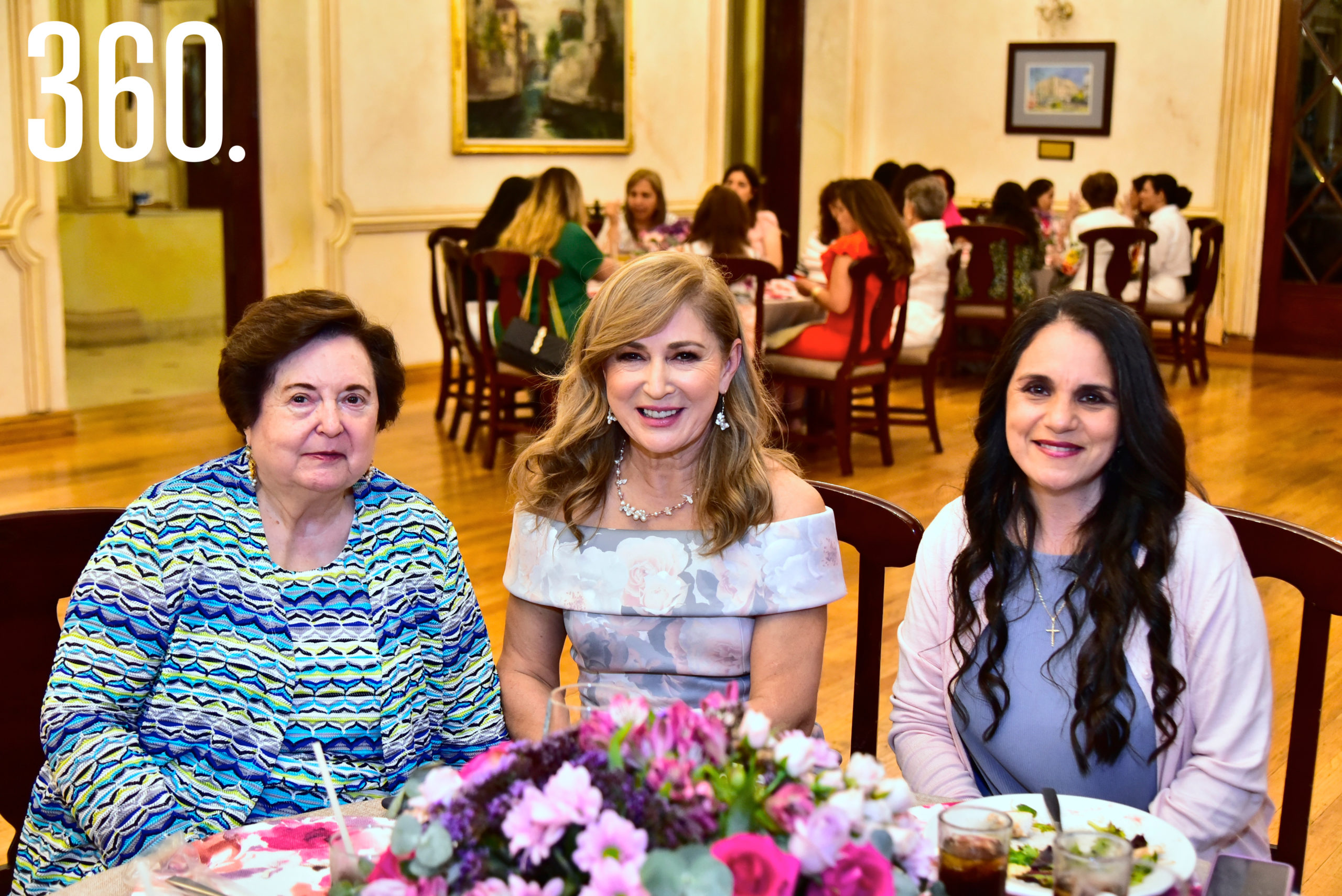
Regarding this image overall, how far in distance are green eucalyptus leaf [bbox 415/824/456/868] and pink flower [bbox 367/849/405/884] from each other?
0.14ft

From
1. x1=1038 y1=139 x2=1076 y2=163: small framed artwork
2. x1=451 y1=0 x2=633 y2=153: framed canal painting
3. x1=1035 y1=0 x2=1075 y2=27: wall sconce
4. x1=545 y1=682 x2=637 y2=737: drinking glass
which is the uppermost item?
x1=1035 y1=0 x2=1075 y2=27: wall sconce

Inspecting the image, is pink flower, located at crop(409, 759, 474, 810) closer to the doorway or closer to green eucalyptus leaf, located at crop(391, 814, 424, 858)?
green eucalyptus leaf, located at crop(391, 814, 424, 858)

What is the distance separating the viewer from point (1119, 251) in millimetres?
8445

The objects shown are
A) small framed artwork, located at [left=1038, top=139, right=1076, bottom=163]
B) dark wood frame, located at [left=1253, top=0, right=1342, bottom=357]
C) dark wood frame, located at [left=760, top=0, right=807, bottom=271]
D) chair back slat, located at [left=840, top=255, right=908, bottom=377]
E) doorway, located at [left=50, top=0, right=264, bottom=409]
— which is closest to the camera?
chair back slat, located at [left=840, top=255, right=908, bottom=377]

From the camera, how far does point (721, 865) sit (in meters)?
0.85

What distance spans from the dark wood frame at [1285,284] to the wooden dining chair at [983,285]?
268 cm

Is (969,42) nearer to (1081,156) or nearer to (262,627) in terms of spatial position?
(1081,156)

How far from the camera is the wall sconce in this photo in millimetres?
10984

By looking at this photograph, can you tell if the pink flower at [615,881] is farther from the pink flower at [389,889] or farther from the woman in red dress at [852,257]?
the woman in red dress at [852,257]

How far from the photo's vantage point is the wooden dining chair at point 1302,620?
1.80m

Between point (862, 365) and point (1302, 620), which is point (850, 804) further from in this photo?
point (862, 365)

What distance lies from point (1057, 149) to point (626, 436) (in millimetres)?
9907

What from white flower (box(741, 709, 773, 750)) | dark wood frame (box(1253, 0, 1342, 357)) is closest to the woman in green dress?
white flower (box(741, 709, 773, 750))

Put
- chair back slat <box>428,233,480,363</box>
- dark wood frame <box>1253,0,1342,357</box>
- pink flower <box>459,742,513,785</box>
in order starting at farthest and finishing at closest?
dark wood frame <box>1253,0,1342,357</box>
chair back slat <box>428,233,480,363</box>
pink flower <box>459,742,513,785</box>
